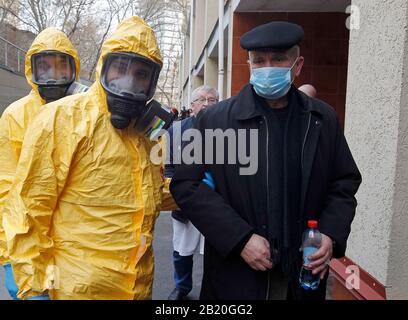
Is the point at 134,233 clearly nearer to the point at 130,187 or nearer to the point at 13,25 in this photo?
the point at 130,187

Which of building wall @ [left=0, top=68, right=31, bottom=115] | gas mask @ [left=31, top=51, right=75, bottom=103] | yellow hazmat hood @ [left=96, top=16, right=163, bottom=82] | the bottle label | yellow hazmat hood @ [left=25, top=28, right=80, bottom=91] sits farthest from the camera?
building wall @ [left=0, top=68, right=31, bottom=115]

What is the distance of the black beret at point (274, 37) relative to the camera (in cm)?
195

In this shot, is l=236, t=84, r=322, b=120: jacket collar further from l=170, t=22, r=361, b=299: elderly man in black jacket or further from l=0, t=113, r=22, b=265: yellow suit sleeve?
l=0, t=113, r=22, b=265: yellow suit sleeve

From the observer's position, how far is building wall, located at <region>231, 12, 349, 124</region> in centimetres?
689

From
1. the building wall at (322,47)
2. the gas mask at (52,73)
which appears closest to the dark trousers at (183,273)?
the gas mask at (52,73)

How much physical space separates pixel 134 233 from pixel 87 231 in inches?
8.4

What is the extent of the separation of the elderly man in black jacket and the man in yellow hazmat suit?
1.15m

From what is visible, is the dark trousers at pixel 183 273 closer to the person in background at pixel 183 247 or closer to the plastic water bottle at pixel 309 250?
the person in background at pixel 183 247

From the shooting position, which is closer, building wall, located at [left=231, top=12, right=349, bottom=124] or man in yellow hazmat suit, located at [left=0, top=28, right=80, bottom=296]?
man in yellow hazmat suit, located at [left=0, top=28, right=80, bottom=296]

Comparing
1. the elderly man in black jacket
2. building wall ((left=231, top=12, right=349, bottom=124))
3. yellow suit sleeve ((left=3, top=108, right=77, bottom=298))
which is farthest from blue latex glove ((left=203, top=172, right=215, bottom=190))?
building wall ((left=231, top=12, right=349, bottom=124))

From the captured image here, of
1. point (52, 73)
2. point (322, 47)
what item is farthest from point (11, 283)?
point (322, 47)

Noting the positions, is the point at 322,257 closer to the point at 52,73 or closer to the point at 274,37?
the point at 274,37

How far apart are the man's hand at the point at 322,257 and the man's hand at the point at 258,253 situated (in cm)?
18

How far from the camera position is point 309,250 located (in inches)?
74.0
